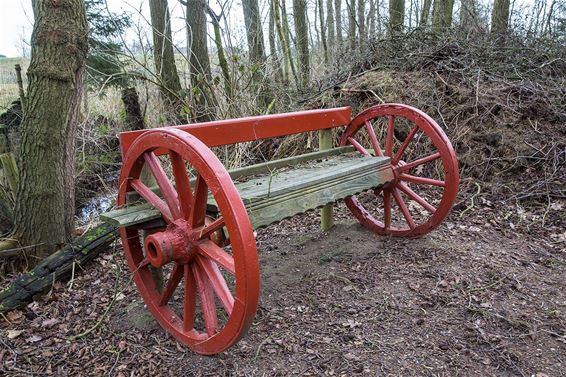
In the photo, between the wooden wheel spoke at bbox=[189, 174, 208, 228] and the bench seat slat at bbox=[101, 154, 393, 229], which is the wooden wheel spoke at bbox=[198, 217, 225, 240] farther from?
the bench seat slat at bbox=[101, 154, 393, 229]

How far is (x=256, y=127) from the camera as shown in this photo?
285cm

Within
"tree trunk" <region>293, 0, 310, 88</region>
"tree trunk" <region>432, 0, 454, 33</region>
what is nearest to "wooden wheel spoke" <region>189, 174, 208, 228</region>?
"tree trunk" <region>432, 0, 454, 33</region>

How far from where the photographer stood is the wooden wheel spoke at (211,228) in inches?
75.2

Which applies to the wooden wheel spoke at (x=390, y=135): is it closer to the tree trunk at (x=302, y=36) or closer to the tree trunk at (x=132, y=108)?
the tree trunk at (x=132, y=108)

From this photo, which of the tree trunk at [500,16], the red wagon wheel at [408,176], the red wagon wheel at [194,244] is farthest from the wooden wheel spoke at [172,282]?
the tree trunk at [500,16]

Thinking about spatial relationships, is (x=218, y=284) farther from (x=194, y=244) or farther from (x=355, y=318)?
(x=355, y=318)

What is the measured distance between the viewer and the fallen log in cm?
281

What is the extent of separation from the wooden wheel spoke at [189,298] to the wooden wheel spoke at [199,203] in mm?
239

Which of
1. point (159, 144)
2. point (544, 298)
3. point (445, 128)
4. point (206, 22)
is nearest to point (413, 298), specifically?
point (544, 298)

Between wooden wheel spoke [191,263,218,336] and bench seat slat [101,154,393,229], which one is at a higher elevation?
bench seat slat [101,154,393,229]

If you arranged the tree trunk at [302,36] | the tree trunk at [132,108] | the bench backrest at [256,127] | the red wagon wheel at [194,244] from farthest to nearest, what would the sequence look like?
the tree trunk at [302,36] → the tree trunk at [132,108] → the bench backrest at [256,127] → the red wagon wheel at [194,244]

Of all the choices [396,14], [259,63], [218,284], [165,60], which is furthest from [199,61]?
[218,284]

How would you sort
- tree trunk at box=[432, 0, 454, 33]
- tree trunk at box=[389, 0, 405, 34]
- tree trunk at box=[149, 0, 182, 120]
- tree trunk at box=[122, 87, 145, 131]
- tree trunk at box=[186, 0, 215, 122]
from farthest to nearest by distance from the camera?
tree trunk at box=[432, 0, 454, 33], tree trunk at box=[389, 0, 405, 34], tree trunk at box=[122, 87, 145, 131], tree trunk at box=[186, 0, 215, 122], tree trunk at box=[149, 0, 182, 120]

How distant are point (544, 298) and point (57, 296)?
316cm
